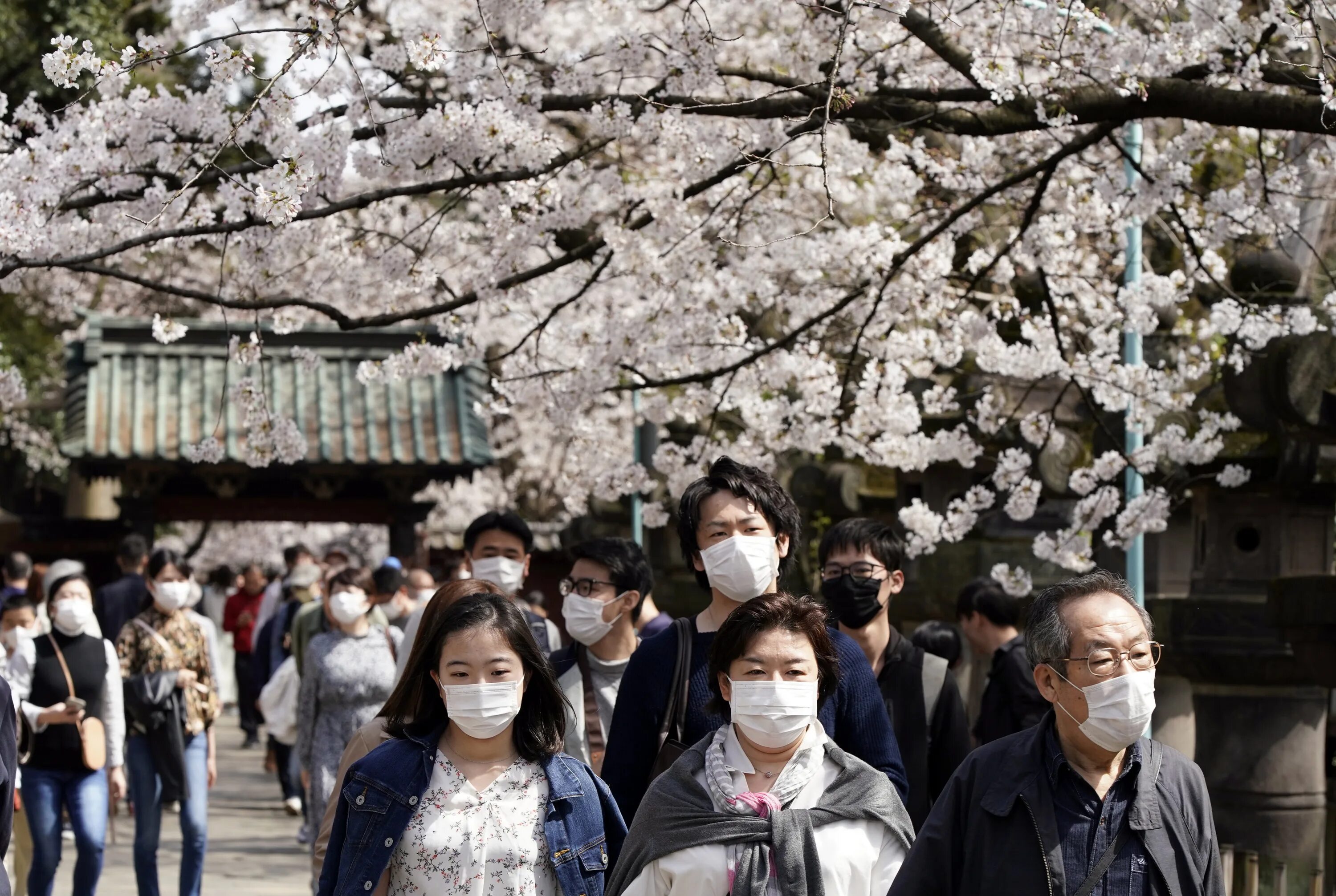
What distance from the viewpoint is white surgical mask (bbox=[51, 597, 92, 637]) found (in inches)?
328

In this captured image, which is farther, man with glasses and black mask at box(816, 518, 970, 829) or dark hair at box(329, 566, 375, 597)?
dark hair at box(329, 566, 375, 597)

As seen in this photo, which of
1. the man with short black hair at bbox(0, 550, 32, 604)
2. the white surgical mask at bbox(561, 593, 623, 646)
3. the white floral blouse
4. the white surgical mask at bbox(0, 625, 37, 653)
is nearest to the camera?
the white floral blouse

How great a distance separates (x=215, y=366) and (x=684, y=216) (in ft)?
30.7

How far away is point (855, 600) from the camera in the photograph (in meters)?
5.70

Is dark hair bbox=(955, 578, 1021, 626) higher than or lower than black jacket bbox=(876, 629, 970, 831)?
higher

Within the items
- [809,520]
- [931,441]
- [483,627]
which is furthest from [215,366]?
[483,627]

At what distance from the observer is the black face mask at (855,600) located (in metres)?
5.70

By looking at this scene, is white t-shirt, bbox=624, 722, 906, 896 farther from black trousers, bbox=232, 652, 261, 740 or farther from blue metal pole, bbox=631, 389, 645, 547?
black trousers, bbox=232, 652, 261, 740

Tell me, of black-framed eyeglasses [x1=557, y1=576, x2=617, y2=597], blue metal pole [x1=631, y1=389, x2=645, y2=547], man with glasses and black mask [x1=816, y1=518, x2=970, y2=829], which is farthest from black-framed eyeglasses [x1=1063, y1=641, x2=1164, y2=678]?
blue metal pole [x1=631, y1=389, x2=645, y2=547]

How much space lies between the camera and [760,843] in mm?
3715

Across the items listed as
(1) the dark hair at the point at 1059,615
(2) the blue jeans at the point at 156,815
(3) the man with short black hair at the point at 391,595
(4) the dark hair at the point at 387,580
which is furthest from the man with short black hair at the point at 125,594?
(1) the dark hair at the point at 1059,615

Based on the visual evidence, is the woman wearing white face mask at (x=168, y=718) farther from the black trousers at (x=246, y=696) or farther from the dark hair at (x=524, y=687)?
the black trousers at (x=246, y=696)

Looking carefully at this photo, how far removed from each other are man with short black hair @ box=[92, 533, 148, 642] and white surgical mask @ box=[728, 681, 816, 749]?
30.7 feet

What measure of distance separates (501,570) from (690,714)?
2456mm
